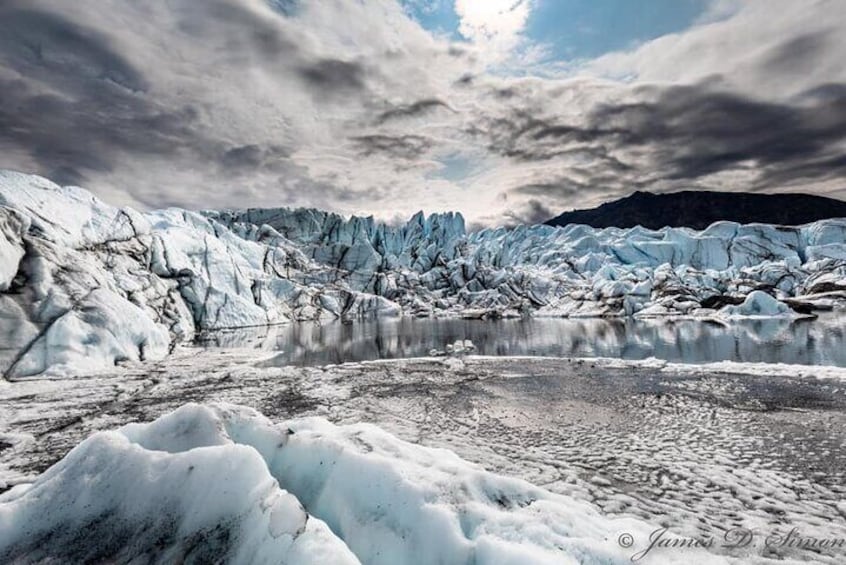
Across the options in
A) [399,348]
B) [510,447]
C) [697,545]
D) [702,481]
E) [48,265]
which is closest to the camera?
[697,545]

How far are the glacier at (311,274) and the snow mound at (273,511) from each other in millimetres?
19934

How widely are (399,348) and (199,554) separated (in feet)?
101

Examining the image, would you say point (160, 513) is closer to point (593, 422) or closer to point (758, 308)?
point (593, 422)

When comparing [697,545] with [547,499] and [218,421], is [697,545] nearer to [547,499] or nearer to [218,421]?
[547,499]

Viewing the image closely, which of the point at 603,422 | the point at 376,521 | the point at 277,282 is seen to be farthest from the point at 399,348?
the point at 277,282

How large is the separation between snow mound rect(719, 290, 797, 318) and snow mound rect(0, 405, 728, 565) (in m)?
66.7

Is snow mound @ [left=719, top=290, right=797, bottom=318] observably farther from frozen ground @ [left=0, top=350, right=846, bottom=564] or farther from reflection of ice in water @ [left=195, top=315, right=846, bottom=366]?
frozen ground @ [left=0, top=350, right=846, bottom=564]

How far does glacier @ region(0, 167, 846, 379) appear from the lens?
23.1 metres

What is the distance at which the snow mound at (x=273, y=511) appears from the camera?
421 cm

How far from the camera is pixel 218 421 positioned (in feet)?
19.8

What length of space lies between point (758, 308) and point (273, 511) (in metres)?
74.0

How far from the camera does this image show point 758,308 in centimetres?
5912

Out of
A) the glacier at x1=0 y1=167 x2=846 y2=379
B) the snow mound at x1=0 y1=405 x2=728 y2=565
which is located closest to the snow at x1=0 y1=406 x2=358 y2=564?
the snow mound at x1=0 y1=405 x2=728 y2=565
